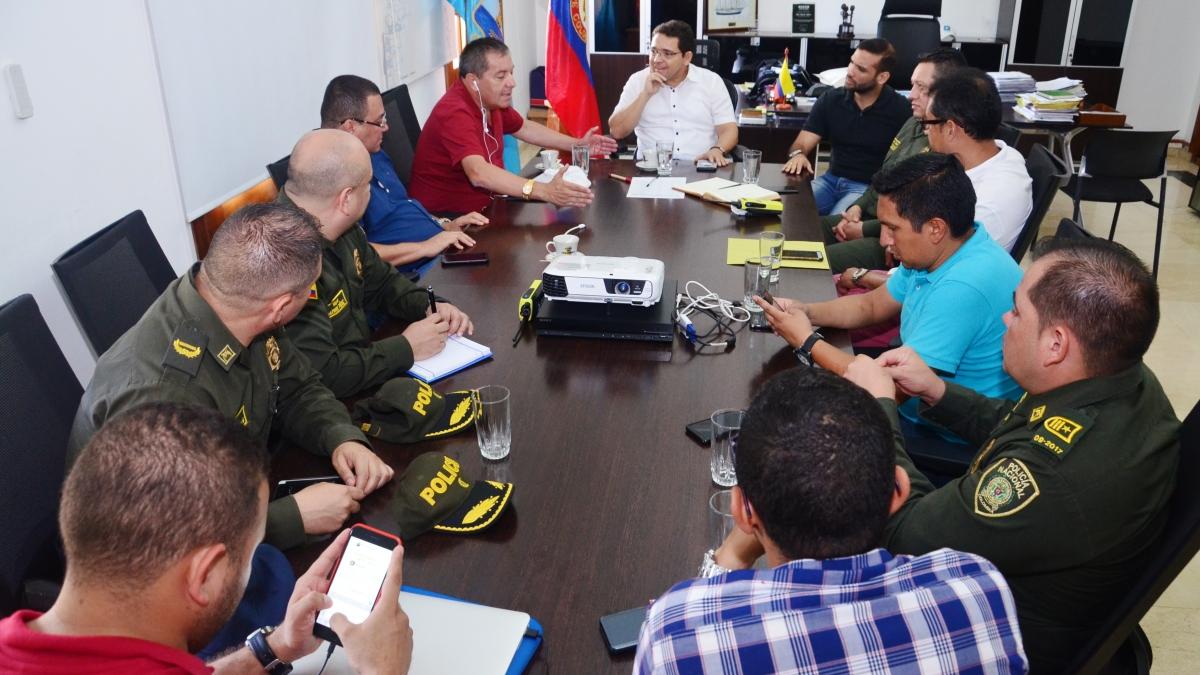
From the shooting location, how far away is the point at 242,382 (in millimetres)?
1686

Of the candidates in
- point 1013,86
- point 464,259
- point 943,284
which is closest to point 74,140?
point 464,259

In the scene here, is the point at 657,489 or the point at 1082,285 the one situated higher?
the point at 1082,285

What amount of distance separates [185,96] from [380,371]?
1541 millimetres

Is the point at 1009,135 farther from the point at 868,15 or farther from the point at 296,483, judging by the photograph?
the point at 868,15

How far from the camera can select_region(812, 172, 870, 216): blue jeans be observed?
4.07 meters

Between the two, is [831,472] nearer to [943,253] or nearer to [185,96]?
[943,253]

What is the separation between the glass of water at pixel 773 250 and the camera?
7.70 feet

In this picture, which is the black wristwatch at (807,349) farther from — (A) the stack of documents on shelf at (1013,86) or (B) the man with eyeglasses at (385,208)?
(A) the stack of documents on shelf at (1013,86)

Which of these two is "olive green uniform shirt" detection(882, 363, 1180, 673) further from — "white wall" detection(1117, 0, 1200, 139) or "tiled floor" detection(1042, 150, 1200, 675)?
"white wall" detection(1117, 0, 1200, 139)

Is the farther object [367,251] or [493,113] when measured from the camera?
[493,113]

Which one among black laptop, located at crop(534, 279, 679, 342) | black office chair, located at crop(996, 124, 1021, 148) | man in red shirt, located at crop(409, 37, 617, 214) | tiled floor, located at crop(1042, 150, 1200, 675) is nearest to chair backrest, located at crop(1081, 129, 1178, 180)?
tiled floor, located at crop(1042, 150, 1200, 675)

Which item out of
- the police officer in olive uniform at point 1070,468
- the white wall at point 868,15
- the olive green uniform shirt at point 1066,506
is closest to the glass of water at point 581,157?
the police officer in olive uniform at point 1070,468

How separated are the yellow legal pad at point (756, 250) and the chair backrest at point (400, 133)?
5.25ft

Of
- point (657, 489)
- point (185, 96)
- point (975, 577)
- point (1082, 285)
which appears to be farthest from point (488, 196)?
point (975, 577)
